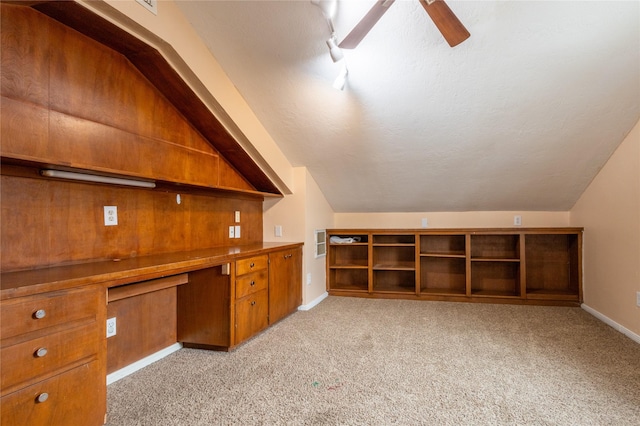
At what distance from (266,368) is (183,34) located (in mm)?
2350

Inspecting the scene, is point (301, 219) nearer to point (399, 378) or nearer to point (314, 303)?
point (314, 303)

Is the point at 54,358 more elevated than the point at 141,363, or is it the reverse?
the point at 54,358

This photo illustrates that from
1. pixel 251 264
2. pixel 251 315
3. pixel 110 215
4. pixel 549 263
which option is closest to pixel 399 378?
pixel 251 315

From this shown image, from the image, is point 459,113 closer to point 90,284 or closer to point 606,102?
point 606,102

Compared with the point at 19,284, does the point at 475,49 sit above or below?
above

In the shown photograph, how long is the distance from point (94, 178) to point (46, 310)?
2.91ft

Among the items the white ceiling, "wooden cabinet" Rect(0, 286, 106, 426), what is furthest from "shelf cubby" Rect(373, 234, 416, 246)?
"wooden cabinet" Rect(0, 286, 106, 426)

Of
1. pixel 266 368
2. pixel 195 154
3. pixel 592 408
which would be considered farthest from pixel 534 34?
pixel 266 368

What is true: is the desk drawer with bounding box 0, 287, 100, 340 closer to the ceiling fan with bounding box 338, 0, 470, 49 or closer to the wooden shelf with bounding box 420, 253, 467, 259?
the ceiling fan with bounding box 338, 0, 470, 49

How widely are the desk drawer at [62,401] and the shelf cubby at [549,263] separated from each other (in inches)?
171

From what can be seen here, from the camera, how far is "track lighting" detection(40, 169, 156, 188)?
1752mm

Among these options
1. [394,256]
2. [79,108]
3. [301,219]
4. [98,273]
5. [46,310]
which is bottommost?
[394,256]

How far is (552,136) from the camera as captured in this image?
2.96 metres

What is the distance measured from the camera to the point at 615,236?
10.1 ft
